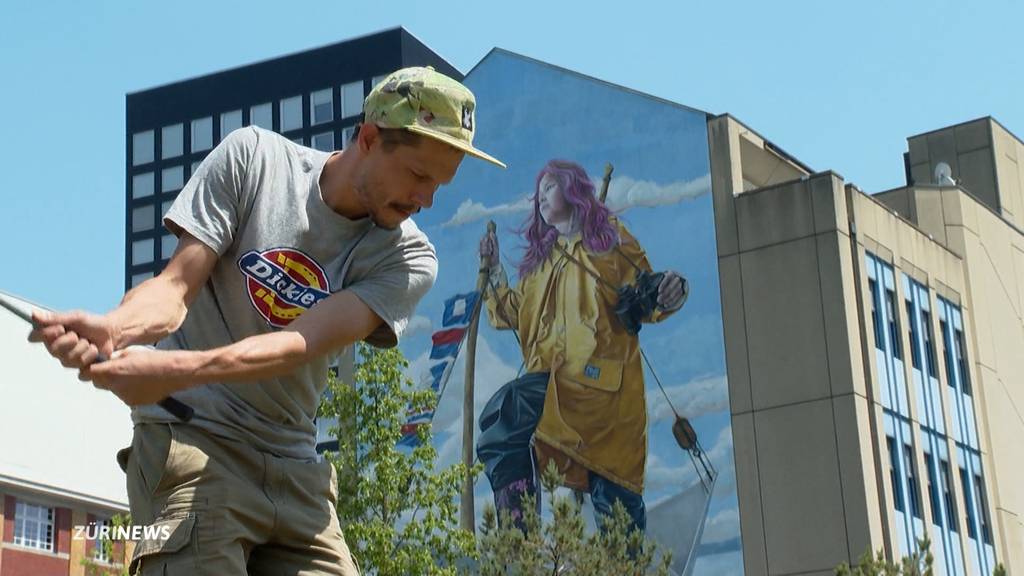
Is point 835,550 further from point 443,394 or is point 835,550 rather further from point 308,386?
point 308,386

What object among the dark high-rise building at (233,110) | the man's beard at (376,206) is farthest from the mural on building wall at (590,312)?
the dark high-rise building at (233,110)

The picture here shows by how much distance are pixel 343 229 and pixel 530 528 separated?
22587 millimetres

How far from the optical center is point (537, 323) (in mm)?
Answer: 48125

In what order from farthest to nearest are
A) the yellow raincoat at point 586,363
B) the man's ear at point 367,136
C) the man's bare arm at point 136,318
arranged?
the yellow raincoat at point 586,363 < the man's ear at point 367,136 < the man's bare arm at point 136,318

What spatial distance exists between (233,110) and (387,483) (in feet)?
273

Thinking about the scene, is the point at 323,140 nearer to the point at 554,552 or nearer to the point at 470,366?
the point at 470,366

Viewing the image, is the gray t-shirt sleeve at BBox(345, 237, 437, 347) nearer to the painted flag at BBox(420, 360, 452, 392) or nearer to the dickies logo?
the dickies logo

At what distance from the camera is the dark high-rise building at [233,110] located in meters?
103

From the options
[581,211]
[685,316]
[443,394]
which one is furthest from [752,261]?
[443,394]

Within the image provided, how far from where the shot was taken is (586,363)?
47.1 meters

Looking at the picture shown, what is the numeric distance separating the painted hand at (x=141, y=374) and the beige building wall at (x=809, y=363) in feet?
128

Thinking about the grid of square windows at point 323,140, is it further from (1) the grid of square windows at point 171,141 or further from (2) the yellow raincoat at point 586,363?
(2) the yellow raincoat at point 586,363

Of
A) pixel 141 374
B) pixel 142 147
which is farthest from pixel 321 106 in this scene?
pixel 141 374

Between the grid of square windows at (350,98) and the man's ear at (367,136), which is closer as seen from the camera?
the man's ear at (367,136)
